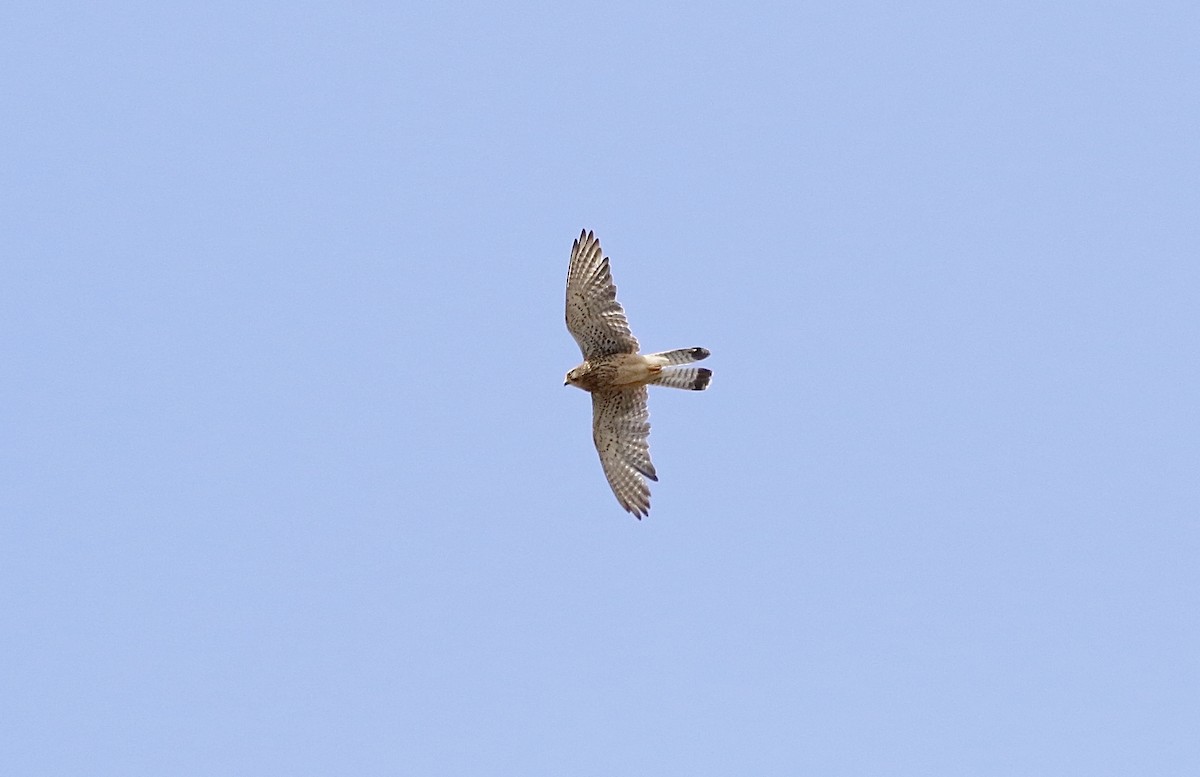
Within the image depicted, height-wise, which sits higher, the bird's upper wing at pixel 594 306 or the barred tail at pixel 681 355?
the bird's upper wing at pixel 594 306

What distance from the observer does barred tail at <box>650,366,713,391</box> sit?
22333 mm

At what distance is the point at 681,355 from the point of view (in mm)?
21984

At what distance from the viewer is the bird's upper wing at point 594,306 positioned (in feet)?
71.7

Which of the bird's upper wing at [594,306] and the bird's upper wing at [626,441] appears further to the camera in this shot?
the bird's upper wing at [626,441]

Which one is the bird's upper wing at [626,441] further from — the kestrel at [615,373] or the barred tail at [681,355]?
the barred tail at [681,355]

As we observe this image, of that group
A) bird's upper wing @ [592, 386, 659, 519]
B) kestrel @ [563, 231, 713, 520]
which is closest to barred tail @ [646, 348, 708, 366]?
kestrel @ [563, 231, 713, 520]

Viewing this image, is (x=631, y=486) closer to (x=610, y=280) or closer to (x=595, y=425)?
(x=595, y=425)

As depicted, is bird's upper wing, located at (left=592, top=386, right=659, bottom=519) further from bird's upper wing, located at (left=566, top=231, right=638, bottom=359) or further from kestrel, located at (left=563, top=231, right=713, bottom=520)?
bird's upper wing, located at (left=566, top=231, right=638, bottom=359)

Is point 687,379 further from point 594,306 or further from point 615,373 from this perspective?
point 594,306

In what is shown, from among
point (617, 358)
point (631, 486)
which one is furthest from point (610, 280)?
point (631, 486)

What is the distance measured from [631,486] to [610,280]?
8.78 feet

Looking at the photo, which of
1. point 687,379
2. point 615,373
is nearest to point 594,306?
point 615,373

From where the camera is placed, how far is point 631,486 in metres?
22.6

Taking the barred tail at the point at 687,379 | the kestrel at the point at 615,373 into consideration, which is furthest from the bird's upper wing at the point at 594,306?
the barred tail at the point at 687,379
